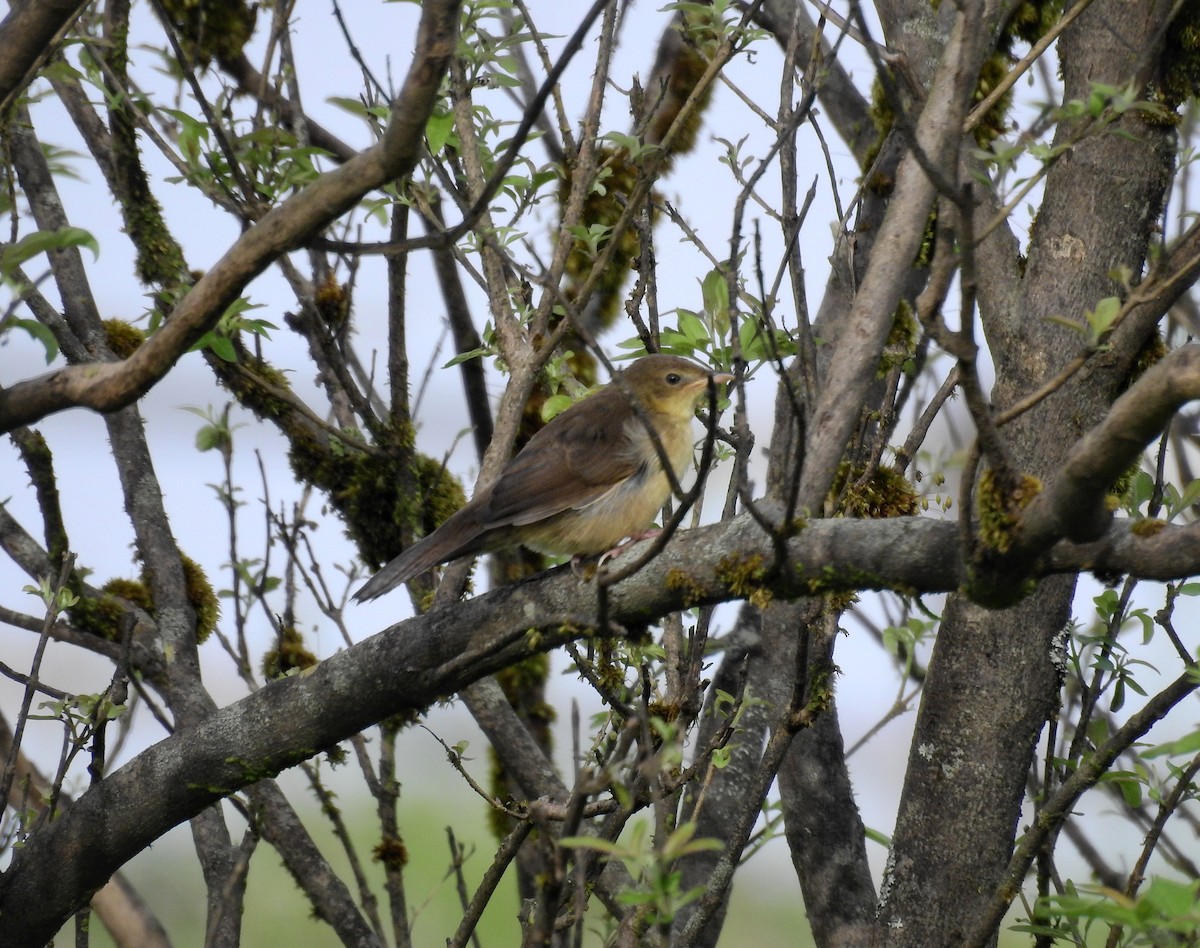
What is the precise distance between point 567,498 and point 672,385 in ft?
2.37

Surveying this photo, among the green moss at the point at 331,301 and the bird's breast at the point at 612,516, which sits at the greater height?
the green moss at the point at 331,301

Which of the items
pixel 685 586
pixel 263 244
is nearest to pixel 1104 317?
pixel 685 586

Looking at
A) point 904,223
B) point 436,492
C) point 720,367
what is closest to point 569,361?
point 436,492

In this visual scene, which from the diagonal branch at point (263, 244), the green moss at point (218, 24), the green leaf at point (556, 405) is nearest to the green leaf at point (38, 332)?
the diagonal branch at point (263, 244)

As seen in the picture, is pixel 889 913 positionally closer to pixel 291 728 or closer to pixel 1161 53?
pixel 291 728

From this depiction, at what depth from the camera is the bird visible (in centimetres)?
385

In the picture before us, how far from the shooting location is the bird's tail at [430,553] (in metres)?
3.73

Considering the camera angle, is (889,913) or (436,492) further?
(436,492)

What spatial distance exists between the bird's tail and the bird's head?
882 mm

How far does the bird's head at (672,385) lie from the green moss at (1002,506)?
2.10m

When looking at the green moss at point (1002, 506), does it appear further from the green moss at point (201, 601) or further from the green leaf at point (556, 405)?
the green moss at point (201, 601)

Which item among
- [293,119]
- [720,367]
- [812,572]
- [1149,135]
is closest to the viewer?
[812,572]

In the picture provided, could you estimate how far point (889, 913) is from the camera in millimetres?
3811

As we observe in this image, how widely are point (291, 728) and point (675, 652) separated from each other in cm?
120
